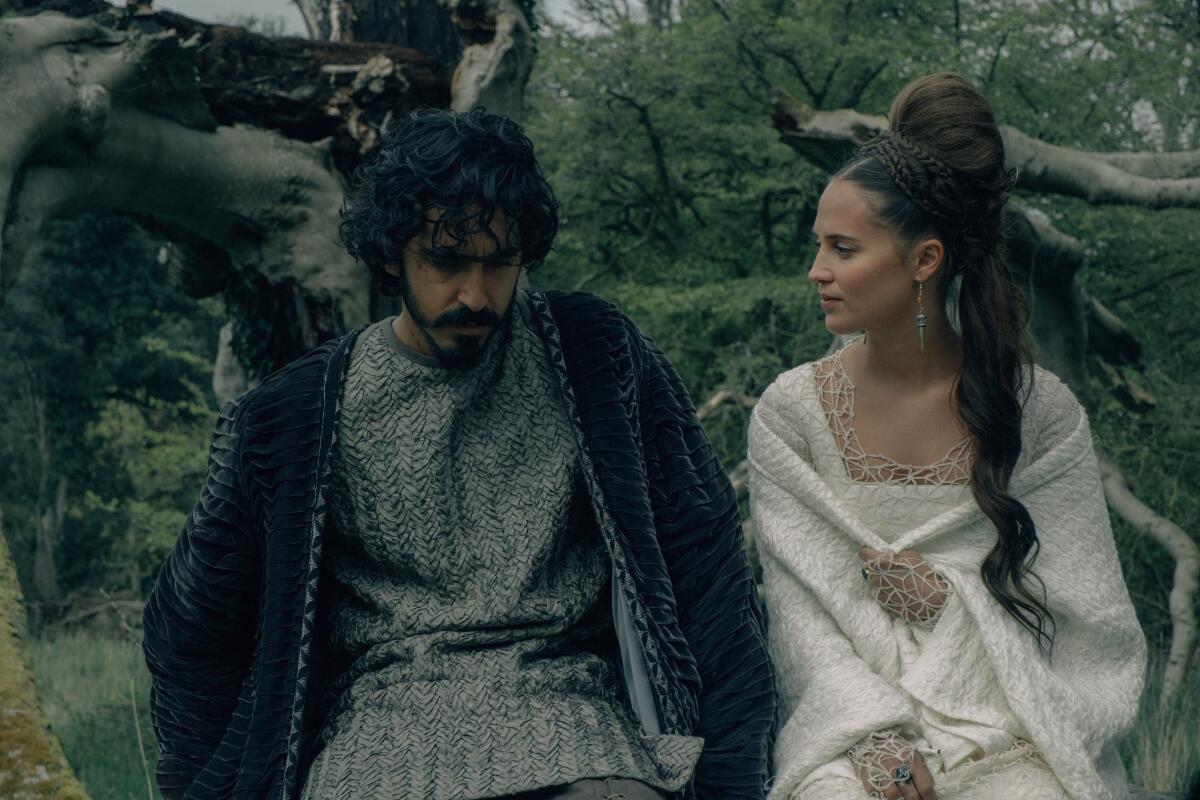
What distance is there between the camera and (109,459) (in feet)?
60.3

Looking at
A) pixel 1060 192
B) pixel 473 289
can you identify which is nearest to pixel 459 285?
pixel 473 289

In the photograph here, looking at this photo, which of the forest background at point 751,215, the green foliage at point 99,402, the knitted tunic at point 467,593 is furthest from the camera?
the green foliage at point 99,402

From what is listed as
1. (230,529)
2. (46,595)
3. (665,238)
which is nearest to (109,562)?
(46,595)

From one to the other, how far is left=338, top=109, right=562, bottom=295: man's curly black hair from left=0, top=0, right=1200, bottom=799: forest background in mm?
3834

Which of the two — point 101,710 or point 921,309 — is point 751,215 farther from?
point 921,309

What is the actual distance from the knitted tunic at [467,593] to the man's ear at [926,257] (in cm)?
85

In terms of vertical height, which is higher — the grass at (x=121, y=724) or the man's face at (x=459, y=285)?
the man's face at (x=459, y=285)

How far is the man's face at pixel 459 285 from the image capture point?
281 cm

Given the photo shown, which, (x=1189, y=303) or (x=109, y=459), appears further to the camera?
(x=109, y=459)

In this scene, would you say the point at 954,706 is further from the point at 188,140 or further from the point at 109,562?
the point at 109,562

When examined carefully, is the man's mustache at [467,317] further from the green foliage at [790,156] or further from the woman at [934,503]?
the green foliage at [790,156]

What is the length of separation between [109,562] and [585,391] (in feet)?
52.0

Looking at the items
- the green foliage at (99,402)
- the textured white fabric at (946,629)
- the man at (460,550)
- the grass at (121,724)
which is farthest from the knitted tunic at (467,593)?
the green foliage at (99,402)

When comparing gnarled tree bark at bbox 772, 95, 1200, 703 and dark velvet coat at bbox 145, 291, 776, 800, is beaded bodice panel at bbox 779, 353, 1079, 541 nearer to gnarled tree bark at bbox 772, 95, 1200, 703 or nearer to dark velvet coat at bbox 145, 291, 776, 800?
dark velvet coat at bbox 145, 291, 776, 800
